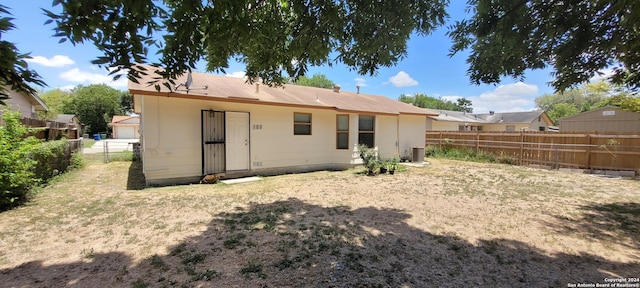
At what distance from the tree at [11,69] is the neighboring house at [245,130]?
5.70 metres

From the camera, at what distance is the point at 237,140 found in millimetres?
8797

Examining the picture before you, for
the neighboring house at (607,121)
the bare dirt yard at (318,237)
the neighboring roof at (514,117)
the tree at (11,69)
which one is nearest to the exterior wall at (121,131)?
the bare dirt yard at (318,237)

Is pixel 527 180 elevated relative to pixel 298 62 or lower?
lower

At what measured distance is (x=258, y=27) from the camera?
3.68 metres

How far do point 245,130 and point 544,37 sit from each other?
7603 mm

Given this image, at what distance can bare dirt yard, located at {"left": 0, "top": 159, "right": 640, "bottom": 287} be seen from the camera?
303cm

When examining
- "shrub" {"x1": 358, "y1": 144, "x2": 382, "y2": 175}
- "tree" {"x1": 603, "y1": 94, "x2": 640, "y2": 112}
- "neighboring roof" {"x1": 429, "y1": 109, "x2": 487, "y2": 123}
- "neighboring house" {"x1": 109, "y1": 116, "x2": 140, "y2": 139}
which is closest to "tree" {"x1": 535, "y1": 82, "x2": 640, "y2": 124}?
"tree" {"x1": 603, "y1": 94, "x2": 640, "y2": 112}

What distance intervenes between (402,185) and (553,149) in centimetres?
795

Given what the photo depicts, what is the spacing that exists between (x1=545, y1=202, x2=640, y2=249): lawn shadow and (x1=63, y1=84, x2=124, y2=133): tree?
53139 mm

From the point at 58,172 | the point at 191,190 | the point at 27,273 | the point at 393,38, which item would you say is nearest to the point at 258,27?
the point at 393,38

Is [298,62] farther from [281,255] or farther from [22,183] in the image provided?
[22,183]

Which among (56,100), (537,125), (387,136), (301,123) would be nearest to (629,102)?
(387,136)

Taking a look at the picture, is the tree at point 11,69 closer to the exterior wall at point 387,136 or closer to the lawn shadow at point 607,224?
the lawn shadow at point 607,224

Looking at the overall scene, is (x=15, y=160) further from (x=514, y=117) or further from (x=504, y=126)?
(x=514, y=117)
